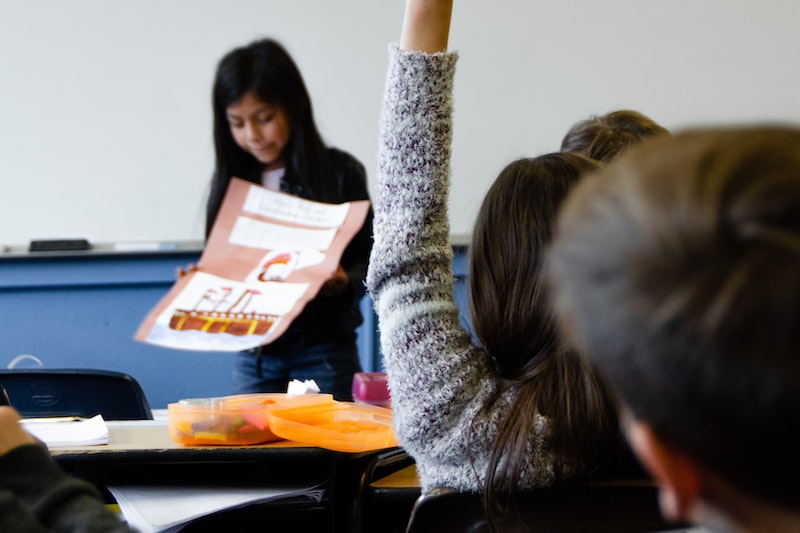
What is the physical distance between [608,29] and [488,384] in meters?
→ 2.27

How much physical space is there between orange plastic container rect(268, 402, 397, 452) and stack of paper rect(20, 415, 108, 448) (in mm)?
233

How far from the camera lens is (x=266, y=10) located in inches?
117

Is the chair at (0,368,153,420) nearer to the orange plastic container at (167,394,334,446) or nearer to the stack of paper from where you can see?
the stack of paper

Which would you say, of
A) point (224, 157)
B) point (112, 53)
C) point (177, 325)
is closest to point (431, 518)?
point (177, 325)

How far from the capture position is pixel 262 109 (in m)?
2.08

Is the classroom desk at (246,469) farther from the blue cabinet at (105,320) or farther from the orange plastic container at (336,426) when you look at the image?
the blue cabinet at (105,320)

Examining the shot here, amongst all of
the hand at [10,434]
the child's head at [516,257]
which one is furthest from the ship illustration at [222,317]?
the hand at [10,434]

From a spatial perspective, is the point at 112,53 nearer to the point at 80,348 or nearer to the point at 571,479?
the point at 80,348

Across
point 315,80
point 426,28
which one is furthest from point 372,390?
point 315,80

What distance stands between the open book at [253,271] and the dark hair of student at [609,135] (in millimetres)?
480

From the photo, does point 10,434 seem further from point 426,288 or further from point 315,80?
point 315,80

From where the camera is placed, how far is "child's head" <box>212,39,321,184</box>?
206 cm

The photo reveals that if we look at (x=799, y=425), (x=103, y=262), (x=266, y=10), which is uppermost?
(x=266, y=10)

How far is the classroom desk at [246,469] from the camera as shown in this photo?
1.06 metres
